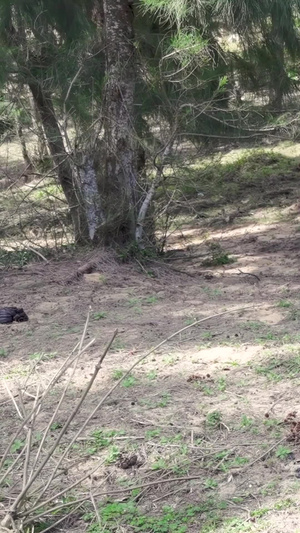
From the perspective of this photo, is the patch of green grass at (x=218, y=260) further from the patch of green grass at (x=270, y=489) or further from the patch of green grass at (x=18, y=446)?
the patch of green grass at (x=270, y=489)

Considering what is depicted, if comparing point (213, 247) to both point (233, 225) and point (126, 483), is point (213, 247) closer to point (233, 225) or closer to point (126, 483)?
point (233, 225)

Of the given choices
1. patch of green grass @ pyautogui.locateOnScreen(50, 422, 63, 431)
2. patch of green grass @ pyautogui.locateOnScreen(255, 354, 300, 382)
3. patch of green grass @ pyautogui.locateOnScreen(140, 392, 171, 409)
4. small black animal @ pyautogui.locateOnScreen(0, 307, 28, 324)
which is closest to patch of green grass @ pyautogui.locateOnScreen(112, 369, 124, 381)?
patch of green grass @ pyautogui.locateOnScreen(140, 392, 171, 409)

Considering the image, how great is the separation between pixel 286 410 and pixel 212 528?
92cm

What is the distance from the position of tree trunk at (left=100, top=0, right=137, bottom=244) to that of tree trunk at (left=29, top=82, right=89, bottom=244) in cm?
33

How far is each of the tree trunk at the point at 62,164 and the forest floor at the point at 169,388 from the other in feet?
1.57

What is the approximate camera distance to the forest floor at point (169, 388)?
3164 mm

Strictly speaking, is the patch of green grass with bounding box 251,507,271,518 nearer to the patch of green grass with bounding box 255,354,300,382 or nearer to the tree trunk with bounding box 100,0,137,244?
the patch of green grass with bounding box 255,354,300,382

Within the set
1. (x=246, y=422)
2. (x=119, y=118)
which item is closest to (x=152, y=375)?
(x=246, y=422)

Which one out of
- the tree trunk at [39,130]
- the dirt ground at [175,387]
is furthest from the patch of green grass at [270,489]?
the tree trunk at [39,130]

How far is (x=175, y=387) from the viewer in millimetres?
4125

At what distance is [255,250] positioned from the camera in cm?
837

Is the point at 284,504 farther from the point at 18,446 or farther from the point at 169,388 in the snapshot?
the point at 18,446

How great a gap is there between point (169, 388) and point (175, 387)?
0.11 ft

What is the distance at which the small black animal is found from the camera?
18.0ft
